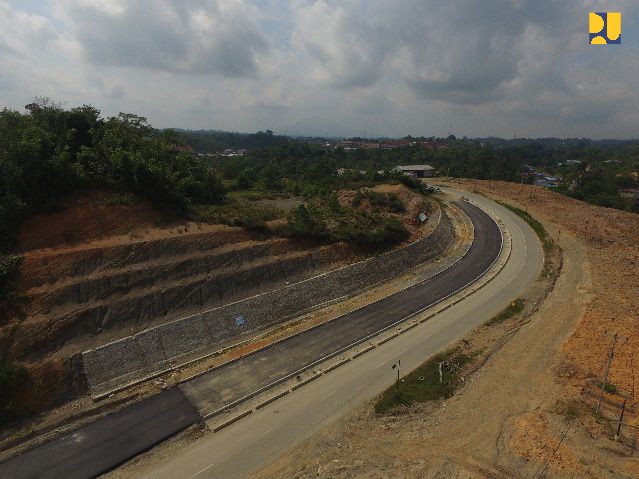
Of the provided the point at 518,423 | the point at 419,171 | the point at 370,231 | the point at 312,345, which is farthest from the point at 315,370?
the point at 419,171

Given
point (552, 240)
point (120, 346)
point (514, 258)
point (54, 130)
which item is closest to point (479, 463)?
point (120, 346)

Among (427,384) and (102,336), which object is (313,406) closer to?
(427,384)

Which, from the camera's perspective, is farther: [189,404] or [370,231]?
[370,231]

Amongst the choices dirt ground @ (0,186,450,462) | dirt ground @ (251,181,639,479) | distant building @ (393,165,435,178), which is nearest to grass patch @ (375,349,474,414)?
dirt ground @ (251,181,639,479)

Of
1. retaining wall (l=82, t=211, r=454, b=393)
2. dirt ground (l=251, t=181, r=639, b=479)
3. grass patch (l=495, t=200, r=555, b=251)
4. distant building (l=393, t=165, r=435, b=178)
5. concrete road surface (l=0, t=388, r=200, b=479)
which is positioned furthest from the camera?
distant building (l=393, t=165, r=435, b=178)

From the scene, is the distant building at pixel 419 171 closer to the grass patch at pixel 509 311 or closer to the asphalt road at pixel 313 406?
the asphalt road at pixel 313 406

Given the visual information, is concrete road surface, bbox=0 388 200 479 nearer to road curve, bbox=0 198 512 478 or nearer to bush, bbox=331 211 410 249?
road curve, bbox=0 198 512 478

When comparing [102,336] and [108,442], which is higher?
[102,336]
